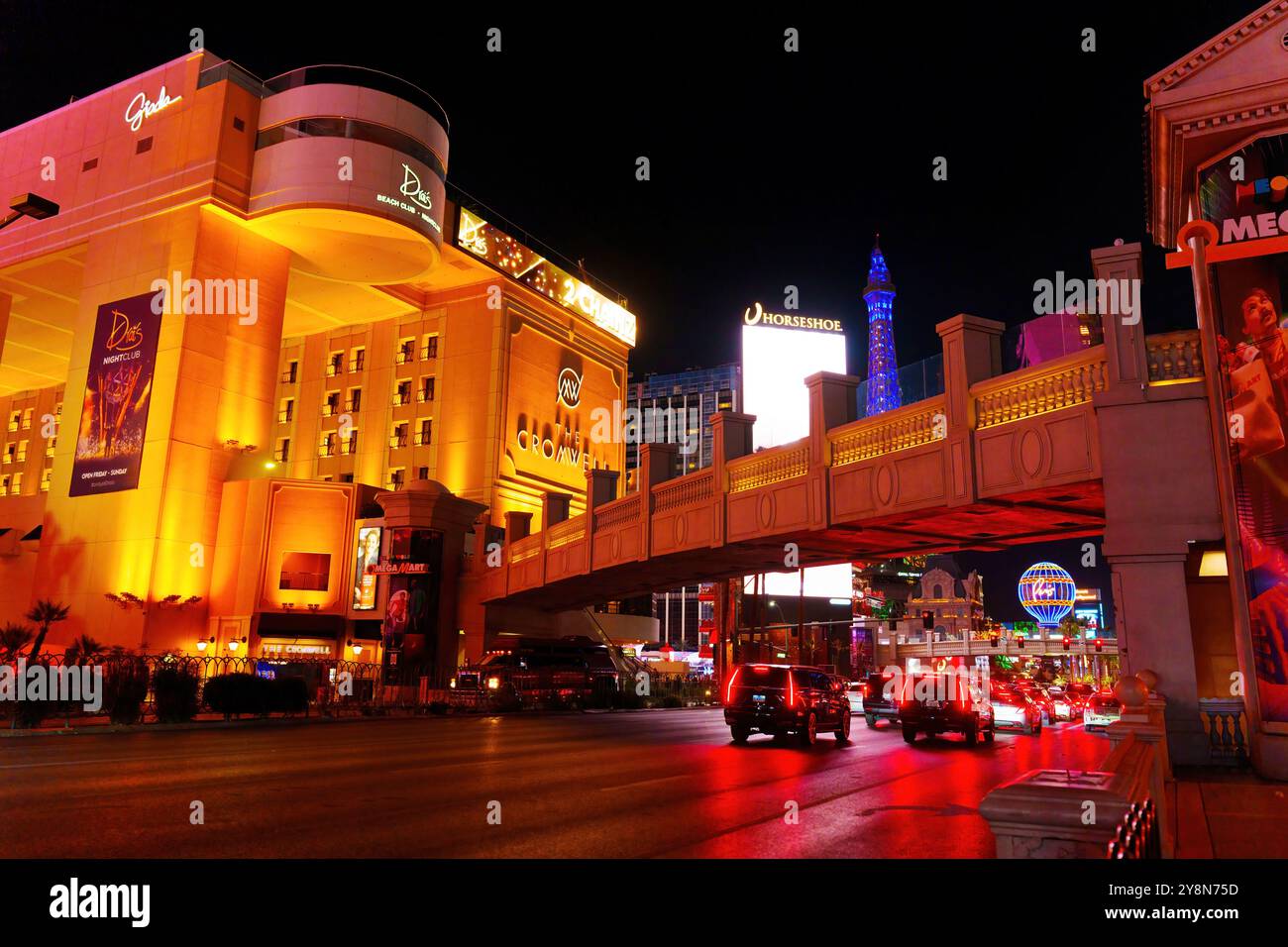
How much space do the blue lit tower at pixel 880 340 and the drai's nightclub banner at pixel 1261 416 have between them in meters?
116

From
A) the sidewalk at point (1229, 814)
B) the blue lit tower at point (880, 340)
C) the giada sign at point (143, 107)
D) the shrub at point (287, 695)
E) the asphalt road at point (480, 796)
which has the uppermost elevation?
the blue lit tower at point (880, 340)

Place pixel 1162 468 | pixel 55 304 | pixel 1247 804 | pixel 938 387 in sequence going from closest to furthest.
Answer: pixel 1247 804 < pixel 1162 468 < pixel 938 387 < pixel 55 304

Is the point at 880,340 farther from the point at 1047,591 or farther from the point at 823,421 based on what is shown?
the point at 823,421

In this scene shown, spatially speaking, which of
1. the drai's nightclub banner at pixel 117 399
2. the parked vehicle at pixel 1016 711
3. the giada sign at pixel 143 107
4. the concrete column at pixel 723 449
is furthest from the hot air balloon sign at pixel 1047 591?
the giada sign at pixel 143 107

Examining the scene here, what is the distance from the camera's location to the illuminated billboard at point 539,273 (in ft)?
179

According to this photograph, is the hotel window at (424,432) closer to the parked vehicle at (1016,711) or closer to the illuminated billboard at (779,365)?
the illuminated billboard at (779,365)

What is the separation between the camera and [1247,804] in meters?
9.99

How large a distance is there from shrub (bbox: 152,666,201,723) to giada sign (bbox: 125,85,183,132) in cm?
3565

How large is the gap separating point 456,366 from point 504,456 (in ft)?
23.6

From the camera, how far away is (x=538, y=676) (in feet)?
109

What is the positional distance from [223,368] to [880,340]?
11632 centimetres
